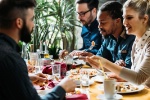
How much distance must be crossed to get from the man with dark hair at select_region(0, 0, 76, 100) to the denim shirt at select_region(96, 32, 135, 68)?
122 cm

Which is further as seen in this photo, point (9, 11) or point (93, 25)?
point (93, 25)

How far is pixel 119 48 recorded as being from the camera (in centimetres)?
263

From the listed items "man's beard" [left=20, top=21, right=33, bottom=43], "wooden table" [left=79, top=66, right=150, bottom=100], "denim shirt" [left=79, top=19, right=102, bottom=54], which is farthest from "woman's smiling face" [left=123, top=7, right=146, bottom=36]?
"denim shirt" [left=79, top=19, right=102, bottom=54]

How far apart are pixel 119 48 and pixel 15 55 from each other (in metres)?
1.61

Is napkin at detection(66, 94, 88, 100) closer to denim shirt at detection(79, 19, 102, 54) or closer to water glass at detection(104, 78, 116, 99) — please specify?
water glass at detection(104, 78, 116, 99)

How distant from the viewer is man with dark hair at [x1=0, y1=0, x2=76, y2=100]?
1.13m

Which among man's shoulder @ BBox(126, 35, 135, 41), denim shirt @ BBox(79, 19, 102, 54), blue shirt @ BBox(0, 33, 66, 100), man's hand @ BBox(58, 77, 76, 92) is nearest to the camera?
blue shirt @ BBox(0, 33, 66, 100)

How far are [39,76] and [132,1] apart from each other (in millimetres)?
876

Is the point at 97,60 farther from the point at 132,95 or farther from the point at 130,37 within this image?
the point at 130,37

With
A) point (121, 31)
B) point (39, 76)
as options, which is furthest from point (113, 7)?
point (39, 76)

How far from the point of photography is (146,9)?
6.95ft

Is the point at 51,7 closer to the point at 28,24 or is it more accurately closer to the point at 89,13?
the point at 89,13

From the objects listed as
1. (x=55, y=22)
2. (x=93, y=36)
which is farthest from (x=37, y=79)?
(x=55, y=22)

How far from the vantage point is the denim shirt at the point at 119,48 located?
2.50m
